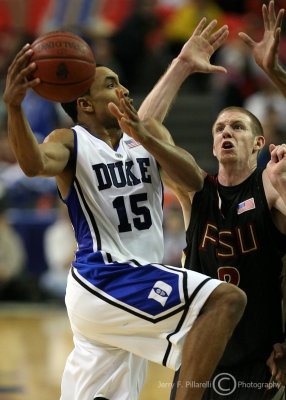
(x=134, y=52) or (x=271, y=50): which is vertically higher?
(x=134, y=52)

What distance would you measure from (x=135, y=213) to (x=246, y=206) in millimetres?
740

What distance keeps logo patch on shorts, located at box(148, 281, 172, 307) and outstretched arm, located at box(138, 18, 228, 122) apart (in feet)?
4.43

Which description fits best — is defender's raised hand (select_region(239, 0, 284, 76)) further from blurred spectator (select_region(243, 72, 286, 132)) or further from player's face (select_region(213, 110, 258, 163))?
blurred spectator (select_region(243, 72, 286, 132))

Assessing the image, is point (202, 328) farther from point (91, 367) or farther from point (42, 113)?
point (42, 113)

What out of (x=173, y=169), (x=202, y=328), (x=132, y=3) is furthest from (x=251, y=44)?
(x=132, y=3)

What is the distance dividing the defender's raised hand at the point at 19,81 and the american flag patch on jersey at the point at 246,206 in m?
1.51

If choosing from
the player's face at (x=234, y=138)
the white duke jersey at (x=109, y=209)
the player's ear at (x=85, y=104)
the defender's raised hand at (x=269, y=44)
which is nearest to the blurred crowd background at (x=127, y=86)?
the player's face at (x=234, y=138)

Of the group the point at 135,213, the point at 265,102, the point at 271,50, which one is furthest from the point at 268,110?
the point at 135,213

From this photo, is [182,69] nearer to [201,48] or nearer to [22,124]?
[201,48]

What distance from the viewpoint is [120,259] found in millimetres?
4621

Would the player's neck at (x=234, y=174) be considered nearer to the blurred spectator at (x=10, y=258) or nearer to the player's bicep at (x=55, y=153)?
the player's bicep at (x=55, y=153)

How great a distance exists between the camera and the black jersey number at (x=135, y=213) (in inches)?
186

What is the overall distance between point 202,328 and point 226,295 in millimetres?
213

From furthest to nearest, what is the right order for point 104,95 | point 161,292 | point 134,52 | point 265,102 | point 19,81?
point 134,52, point 265,102, point 104,95, point 161,292, point 19,81
